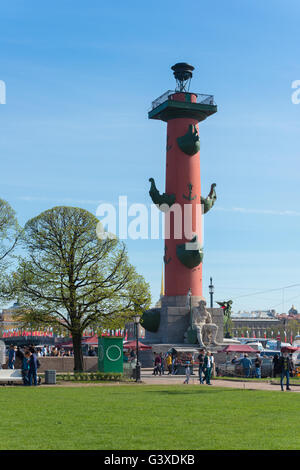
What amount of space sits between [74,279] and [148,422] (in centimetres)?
3108

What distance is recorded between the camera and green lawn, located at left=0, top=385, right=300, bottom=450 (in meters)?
12.1

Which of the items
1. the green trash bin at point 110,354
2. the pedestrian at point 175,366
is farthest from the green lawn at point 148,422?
the pedestrian at point 175,366

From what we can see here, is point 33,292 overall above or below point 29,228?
below

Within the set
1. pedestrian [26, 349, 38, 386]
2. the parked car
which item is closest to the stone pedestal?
the parked car

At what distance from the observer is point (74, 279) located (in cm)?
4575

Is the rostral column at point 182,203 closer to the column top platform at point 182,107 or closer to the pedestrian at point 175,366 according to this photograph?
the column top platform at point 182,107

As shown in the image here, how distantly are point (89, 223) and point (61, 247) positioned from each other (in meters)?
2.61

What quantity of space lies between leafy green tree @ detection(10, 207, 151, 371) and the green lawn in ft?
72.2

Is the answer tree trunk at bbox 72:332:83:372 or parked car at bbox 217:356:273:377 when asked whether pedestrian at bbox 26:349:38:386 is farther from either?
parked car at bbox 217:356:273:377

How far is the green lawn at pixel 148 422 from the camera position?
12055mm

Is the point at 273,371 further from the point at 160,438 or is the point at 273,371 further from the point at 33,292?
the point at 160,438
